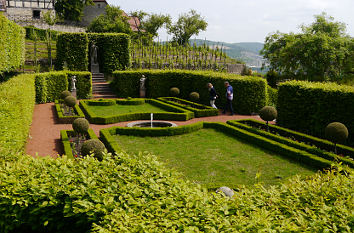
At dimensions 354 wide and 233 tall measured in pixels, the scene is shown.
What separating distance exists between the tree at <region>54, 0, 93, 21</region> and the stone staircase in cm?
3298

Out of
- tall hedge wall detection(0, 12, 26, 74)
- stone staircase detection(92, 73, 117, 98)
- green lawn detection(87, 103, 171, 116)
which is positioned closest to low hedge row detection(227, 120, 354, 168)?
green lawn detection(87, 103, 171, 116)

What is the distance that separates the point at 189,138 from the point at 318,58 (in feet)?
94.4

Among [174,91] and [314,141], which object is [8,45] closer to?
[174,91]

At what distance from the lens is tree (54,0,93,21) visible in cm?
5719

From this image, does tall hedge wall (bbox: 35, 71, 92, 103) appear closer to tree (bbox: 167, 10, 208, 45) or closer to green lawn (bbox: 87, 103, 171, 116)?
green lawn (bbox: 87, 103, 171, 116)

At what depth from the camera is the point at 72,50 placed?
28.5 meters

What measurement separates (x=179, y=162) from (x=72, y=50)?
73.6 feet

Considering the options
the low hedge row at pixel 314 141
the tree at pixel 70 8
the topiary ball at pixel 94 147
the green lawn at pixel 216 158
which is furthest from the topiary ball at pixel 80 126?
the tree at pixel 70 8

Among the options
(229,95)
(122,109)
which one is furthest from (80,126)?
(229,95)

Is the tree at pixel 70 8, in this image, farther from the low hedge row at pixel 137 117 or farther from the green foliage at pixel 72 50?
the low hedge row at pixel 137 117

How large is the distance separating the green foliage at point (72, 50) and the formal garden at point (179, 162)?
5881 millimetres

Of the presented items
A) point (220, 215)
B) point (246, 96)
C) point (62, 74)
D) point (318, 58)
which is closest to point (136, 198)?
point (220, 215)

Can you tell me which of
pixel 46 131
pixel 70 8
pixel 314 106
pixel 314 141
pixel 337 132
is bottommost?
pixel 46 131

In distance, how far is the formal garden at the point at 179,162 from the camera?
374 centimetres
